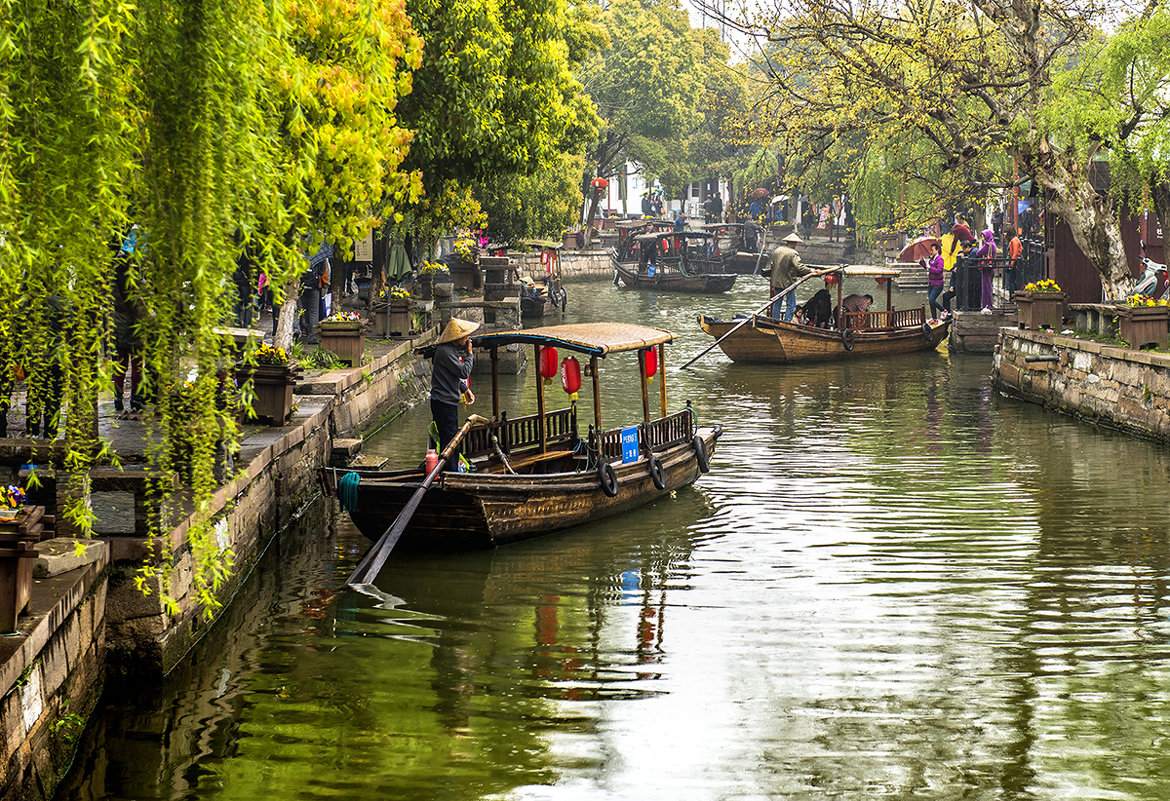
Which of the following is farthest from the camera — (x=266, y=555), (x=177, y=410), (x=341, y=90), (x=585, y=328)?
(x=341, y=90)

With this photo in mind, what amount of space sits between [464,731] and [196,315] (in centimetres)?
258

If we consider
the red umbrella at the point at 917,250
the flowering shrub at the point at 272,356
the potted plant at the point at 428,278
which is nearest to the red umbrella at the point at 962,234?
the red umbrella at the point at 917,250

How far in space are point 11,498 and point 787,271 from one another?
67.4 feet

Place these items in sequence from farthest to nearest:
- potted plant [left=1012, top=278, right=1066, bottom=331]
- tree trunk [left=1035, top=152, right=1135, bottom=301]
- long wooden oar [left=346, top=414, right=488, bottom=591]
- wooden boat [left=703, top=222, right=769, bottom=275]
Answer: wooden boat [left=703, top=222, right=769, bottom=275]
potted plant [left=1012, top=278, right=1066, bottom=331]
tree trunk [left=1035, top=152, right=1135, bottom=301]
long wooden oar [left=346, top=414, right=488, bottom=591]

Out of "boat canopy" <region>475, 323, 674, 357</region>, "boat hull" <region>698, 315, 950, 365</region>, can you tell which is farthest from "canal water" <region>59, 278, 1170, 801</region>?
"boat hull" <region>698, 315, 950, 365</region>

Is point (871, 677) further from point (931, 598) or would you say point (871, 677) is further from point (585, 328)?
point (585, 328)

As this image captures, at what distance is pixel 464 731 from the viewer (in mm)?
7156

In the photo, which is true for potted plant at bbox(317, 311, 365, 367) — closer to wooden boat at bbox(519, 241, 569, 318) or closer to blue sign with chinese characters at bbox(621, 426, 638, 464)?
blue sign with chinese characters at bbox(621, 426, 638, 464)

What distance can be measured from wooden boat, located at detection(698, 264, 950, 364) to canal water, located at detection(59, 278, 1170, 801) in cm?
1000

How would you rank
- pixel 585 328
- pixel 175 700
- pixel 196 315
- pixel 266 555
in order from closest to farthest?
pixel 196 315
pixel 175 700
pixel 266 555
pixel 585 328

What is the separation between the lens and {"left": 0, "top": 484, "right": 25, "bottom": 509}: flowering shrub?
655cm

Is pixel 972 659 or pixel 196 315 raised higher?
pixel 196 315

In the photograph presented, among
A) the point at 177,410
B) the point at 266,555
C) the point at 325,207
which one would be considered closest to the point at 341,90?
the point at 325,207

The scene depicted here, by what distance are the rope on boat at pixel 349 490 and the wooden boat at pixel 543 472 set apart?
0.02m
